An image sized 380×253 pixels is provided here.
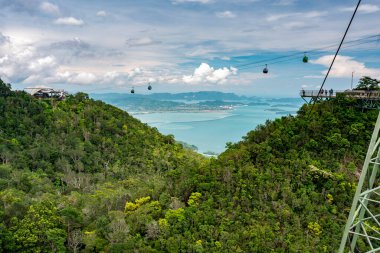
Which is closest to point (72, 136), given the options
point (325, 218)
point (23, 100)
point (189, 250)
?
point (23, 100)

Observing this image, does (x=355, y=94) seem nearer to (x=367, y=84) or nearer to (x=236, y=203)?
(x=367, y=84)

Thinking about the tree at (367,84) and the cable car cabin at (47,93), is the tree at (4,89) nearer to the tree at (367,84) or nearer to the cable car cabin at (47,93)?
the cable car cabin at (47,93)

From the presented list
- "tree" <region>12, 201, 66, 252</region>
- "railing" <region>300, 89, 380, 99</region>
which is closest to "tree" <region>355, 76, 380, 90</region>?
"railing" <region>300, 89, 380, 99</region>

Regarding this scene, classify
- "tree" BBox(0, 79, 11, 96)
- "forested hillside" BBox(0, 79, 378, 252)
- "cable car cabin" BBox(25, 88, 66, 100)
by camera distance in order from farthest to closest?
"cable car cabin" BBox(25, 88, 66, 100), "tree" BBox(0, 79, 11, 96), "forested hillside" BBox(0, 79, 378, 252)

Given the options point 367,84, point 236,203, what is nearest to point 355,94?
point 367,84

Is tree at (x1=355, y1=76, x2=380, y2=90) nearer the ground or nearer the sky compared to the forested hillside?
nearer the sky

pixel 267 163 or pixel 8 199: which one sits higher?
pixel 267 163

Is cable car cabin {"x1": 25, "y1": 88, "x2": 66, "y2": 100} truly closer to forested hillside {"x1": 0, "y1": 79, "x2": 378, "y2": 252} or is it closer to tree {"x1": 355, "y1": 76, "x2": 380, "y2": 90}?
forested hillside {"x1": 0, "y1": 79, "x2": 378, "y2": 252}

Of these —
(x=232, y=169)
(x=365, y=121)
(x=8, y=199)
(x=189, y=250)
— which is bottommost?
(x=189, y=250)

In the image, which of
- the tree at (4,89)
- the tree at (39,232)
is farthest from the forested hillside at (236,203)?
the tree at (4,89)

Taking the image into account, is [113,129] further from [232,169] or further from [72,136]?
[232,169]

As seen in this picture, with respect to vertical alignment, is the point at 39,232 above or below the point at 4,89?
below
